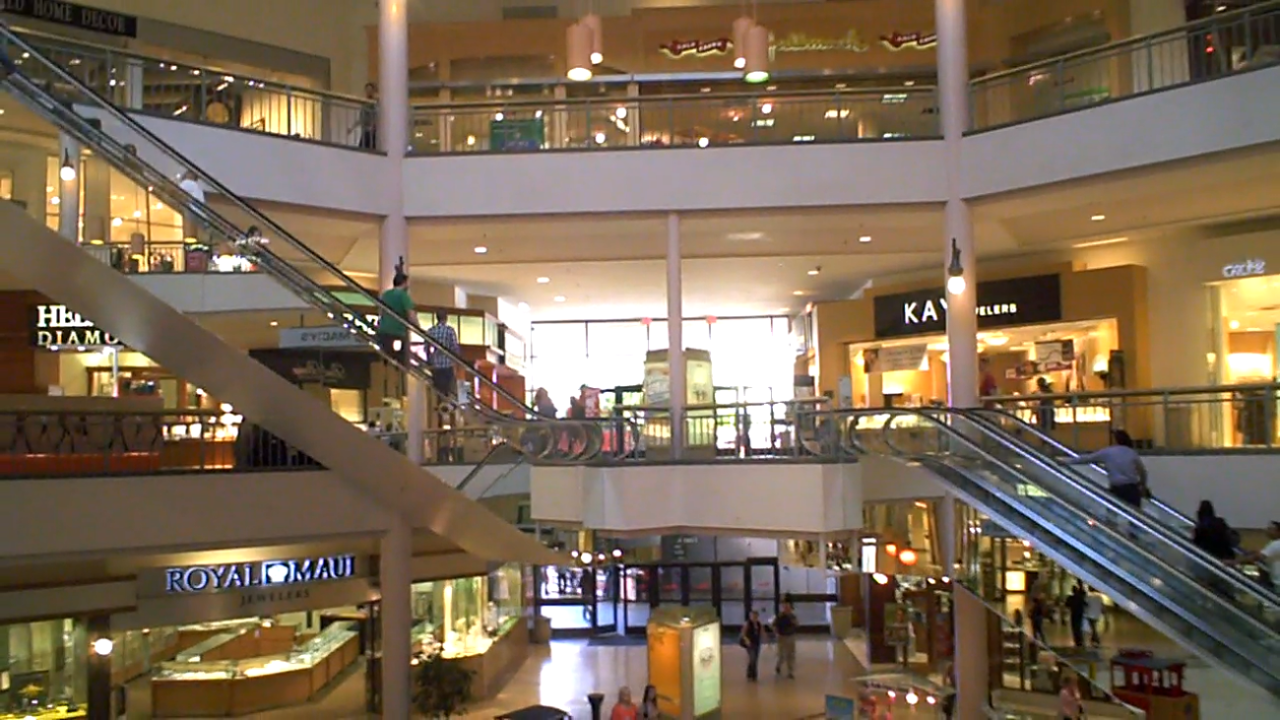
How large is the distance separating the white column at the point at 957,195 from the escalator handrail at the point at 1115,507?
368cm

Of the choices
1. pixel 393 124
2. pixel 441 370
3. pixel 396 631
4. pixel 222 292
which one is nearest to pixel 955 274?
pixel 441 370

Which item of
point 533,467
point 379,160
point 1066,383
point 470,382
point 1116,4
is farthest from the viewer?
point 1066,383

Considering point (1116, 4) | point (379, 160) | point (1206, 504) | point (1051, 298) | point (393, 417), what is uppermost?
point (1116, 4)

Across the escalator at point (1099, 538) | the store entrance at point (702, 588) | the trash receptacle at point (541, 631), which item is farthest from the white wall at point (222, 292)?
the store entrance at point (702, 588)

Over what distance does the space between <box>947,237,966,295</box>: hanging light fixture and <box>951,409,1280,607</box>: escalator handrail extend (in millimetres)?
2355

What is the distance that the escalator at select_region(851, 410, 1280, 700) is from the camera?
8.52 metres

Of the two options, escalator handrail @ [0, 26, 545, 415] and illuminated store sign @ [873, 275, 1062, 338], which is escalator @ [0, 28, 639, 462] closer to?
escalator handrail @ [0, 26, 545, 415]

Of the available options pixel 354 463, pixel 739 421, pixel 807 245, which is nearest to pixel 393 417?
→ pixel 354 463

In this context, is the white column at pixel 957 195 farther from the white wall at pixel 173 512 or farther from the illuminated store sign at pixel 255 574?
the illuminated store sign at pixel 255 574

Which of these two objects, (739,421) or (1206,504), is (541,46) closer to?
(739,421)

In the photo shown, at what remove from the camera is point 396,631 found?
14.1 m

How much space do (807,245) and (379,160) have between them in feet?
22.2

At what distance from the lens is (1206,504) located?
33.7ft

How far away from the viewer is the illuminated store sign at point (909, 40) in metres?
19.6
